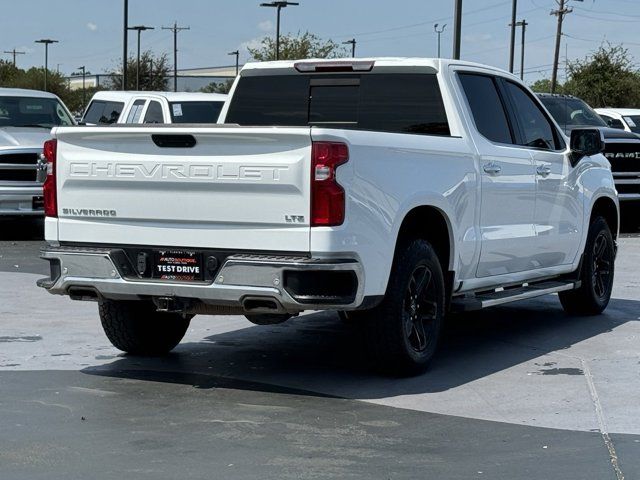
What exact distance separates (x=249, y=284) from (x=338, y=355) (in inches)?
74.1

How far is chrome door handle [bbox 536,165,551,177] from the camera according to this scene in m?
9.92

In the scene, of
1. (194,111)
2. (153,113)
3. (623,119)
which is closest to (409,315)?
(194,111)

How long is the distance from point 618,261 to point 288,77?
745 cm

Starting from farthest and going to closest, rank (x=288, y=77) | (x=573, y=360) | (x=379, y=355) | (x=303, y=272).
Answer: (x=288, y=77), (x=573, y=360), (x=379, y=355), (x=303, y=272)

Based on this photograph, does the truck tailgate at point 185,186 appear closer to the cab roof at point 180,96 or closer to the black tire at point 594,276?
the black tire at point 594,276

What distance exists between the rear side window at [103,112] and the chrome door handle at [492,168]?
40.0 ft

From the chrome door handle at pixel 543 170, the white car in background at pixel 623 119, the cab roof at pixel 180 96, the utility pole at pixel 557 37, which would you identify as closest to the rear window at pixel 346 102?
the chrome door handle at pixel 543 170

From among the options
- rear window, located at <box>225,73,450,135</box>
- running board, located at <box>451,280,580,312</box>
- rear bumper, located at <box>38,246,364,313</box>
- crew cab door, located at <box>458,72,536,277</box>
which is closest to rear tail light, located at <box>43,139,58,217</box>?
rear bumper, located at <box>38,246,364,313</box>

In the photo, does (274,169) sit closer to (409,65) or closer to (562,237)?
(409,65)

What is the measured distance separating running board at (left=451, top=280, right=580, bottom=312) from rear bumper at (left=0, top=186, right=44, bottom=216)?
9.55 metres

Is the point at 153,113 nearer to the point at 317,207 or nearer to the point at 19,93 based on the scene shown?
the point at 19,93

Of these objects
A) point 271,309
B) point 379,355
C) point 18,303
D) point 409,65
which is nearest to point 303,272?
point 271,309

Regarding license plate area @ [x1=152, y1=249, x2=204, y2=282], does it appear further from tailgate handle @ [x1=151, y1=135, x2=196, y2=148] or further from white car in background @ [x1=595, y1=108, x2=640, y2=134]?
white car in background @ [x1=595, y1=108, x2=640, y2=134]

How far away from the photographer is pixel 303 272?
7375mm
